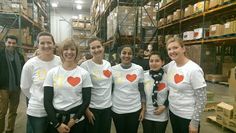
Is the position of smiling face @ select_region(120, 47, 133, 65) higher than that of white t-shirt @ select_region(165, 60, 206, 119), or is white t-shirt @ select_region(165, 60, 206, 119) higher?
smiling face @ select_region(120, 47, 133, 65)

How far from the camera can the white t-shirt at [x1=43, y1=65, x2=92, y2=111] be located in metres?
2.08

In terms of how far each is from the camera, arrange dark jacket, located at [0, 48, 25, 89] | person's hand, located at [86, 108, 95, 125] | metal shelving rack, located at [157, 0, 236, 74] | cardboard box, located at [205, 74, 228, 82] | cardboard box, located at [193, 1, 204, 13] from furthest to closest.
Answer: cardboard box, located at [193, 1, 204, 13] < cardboard box, located at [205, 74, 228, 82] < metal shelving rack, located at [157, 0, 236, 74] < dark jacket, located at [0, 48, 25, 89] < person's hand, located at [86, 108, 95, 125]

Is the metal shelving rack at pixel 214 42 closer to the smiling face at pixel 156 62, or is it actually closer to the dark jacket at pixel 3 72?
the smiling face at pixel 156 62

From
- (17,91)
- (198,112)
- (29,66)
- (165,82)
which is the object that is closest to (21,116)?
(17,91)

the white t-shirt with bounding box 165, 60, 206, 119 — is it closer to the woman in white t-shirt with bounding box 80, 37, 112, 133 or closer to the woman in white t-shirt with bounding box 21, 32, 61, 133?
the woman in white t-shirt with bounding box 80, 37, 112, 133

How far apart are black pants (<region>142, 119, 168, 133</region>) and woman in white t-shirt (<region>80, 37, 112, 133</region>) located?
43cm

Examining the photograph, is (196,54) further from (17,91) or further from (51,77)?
(51,77)

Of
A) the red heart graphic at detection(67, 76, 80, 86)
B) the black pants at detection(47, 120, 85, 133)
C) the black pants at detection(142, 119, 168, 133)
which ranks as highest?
the red heart graphic at detection(67, 76, 80, 86)

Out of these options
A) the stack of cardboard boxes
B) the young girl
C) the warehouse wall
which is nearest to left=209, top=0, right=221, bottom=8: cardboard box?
the stack of cardboard boxes

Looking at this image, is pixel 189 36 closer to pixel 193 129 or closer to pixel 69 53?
pixel 193 129

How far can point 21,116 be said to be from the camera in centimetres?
495

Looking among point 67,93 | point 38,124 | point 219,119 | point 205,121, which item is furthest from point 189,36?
point 38,124

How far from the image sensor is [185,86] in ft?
7.06

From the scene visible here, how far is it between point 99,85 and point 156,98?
64cm
